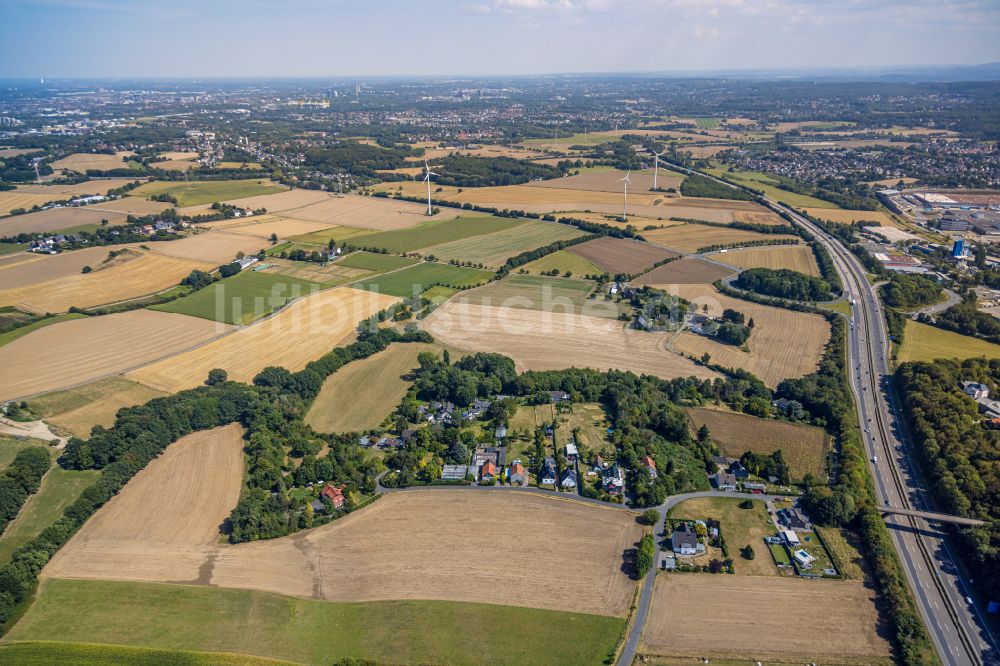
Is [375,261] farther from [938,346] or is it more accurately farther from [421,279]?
[938,346]

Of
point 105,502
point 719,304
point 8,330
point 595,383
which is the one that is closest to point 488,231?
point 719,304

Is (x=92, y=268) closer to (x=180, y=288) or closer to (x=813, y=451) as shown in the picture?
(x=180, y=288)

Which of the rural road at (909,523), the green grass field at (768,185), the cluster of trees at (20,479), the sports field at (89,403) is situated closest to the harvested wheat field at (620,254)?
the rural road at (909,523)

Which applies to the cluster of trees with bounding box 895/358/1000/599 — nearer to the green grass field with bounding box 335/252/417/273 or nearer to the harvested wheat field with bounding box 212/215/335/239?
the green grass field with bounding box 335/252/417/273

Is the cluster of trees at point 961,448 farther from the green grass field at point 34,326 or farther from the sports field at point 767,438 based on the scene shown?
the green grass field at point 34,326

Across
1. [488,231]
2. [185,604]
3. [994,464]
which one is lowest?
[185,604]
